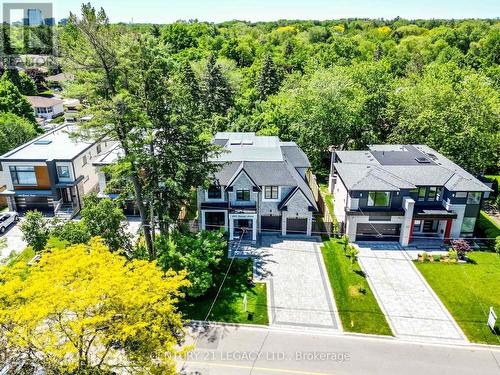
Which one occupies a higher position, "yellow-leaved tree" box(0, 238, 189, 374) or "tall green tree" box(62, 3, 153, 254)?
"tall green tree" box(62, 3, 153, 254)

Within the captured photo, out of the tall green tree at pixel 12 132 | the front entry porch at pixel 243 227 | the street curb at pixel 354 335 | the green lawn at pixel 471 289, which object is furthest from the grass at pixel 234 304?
the tall green tree at pixel 12 132

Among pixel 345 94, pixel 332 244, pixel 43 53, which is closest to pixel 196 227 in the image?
pixel 332 244

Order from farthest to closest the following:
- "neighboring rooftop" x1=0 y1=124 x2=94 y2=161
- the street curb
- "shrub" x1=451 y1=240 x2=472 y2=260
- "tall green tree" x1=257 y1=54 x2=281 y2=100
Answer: "tall green tree" x1=257 y1=54 x2=281 y2=100, "neighboring rooftop" x1=0 y1=124 x2=94 y2=161, "shrub" x1=451 y1=240 x2=472 y2=260, the street curb

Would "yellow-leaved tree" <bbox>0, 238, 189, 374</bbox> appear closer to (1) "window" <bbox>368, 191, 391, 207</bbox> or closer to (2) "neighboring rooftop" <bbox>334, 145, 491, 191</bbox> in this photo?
(1) "window" <bbox>368, 191, 391, 207</bbox>

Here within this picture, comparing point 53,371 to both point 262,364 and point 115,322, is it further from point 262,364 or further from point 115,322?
point 262,364

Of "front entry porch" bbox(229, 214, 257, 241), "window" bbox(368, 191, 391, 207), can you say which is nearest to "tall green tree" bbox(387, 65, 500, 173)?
"window" bbox(368, 191, 391, 207)

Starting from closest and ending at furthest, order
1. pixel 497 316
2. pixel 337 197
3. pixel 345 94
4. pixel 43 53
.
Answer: pixel 497 316 → pixel 337 197 → pixel 345 94 → pixel 43 53
